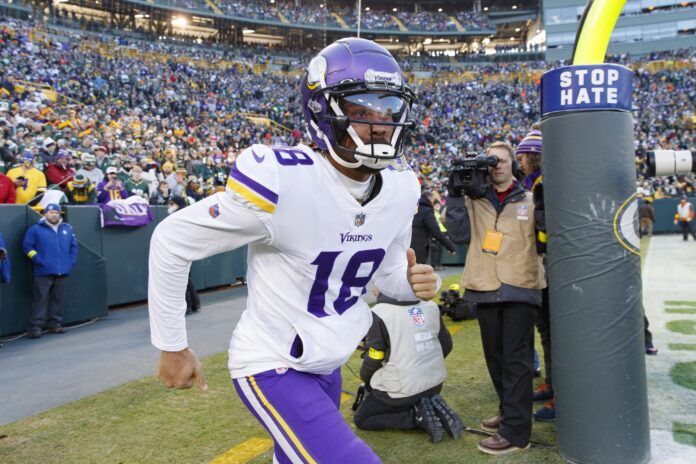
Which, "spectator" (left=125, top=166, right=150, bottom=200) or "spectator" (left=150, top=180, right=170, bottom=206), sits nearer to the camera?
"spectator" (left=125, top=166, right=150, bottom=200)

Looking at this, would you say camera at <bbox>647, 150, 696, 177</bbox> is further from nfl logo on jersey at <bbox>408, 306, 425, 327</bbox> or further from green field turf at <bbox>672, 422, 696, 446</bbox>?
nfl logo on jersey at <bbox>408, 306, 425, 327</bbox>

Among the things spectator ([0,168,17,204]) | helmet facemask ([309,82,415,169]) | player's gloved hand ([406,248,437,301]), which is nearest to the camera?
helmet facemask ([309,82,415,169])

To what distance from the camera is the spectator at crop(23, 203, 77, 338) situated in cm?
703

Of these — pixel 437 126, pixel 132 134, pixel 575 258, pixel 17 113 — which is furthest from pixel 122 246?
pixel 437 126

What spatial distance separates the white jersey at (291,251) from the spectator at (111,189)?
8074 mm

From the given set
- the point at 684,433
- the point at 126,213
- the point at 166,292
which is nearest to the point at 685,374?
the point at 684,433

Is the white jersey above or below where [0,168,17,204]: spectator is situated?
below

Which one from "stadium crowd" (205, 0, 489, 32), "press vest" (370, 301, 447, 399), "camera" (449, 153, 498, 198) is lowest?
"press vest" (370, 301, 447, 399)

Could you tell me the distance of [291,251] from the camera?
6.40ft

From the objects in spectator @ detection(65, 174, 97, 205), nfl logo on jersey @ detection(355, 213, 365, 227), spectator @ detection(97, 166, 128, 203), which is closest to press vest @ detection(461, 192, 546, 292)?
nfl logo on jersey @ detection(355, 213, 365, 227)

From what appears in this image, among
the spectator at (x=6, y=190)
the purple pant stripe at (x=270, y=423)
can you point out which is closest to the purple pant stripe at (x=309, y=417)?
the purple pant stripe at (x=270, y=423)

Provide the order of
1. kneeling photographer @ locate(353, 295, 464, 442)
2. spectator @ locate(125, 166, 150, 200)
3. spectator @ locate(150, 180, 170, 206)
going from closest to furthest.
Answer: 1. kneeling photographer @ locate(353, 295, 464, 442)
2. spectator @ locate(125, 166, 150, 200)
3. spectator @ locate(150, 180, 170, 206)

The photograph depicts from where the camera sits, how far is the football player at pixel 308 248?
1850 millimetres

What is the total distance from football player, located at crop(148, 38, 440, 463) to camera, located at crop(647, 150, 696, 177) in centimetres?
199
